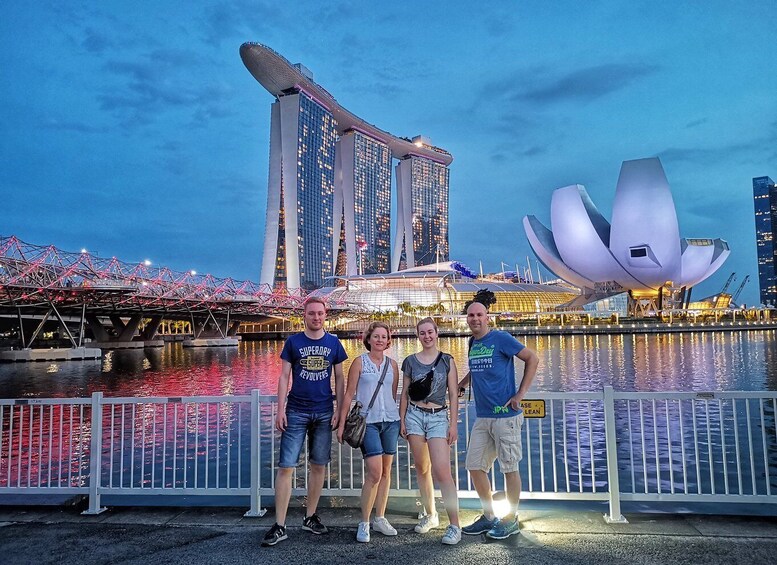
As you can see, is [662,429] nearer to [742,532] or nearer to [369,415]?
[742,532]

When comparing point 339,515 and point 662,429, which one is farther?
point 662,429

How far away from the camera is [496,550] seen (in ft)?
14.3

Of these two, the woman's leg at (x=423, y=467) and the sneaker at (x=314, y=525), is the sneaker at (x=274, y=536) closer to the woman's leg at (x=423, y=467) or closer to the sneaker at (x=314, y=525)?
the sneaker at (x=314, y=525)

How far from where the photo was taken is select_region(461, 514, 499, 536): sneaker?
4742 mm

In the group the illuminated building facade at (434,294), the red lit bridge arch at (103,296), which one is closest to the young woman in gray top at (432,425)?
the red lit bridge arch at (103,296)


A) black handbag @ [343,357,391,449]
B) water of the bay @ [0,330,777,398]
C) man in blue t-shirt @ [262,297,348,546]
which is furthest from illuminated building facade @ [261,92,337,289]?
black handbag @ [343,357,391,449]

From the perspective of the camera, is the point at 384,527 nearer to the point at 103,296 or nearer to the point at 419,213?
the point at 103,296

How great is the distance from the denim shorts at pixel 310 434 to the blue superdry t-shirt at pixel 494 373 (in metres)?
1.30

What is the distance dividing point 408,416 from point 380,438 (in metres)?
0.29

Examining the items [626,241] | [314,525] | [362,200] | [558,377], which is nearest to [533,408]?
[314,525]

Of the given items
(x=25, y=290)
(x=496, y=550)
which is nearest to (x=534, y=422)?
(x=496, y=550)

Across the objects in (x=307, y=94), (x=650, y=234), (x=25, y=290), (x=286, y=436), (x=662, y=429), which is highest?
(x=307, y=94)

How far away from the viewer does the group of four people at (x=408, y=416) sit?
4641mm

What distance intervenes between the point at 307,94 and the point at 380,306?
57.1 m
